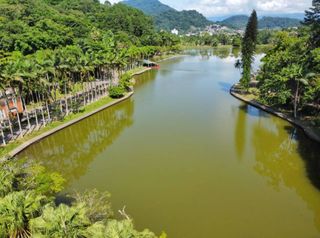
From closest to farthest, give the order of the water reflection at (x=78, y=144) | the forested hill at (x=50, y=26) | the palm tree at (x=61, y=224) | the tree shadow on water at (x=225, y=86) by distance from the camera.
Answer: the palm tree at (x=61, y=224), the water reflection at (x=78, y=144), the tree shadow on water at (x=225, y=86), the forested hill at (x=50, y=26)

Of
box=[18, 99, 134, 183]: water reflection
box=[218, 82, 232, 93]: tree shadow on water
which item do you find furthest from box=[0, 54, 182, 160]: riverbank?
box=[218, 82, 232, 93]: tree shadow on water

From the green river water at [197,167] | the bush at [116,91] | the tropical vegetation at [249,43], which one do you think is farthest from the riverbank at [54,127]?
the tropical vegetation at [249,43]

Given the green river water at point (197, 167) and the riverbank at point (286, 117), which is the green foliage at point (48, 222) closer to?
the green river water at point (197, 167)

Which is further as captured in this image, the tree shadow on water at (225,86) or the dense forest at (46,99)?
the tree shadow on water at (225,86)

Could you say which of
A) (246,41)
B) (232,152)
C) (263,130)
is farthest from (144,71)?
(232,152)

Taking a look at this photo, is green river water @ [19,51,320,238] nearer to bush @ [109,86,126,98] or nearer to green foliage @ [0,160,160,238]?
bush @ [109,86,126,98]

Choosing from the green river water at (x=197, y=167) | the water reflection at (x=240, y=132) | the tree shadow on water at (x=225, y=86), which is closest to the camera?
the green river water at (x=197, y=167)
